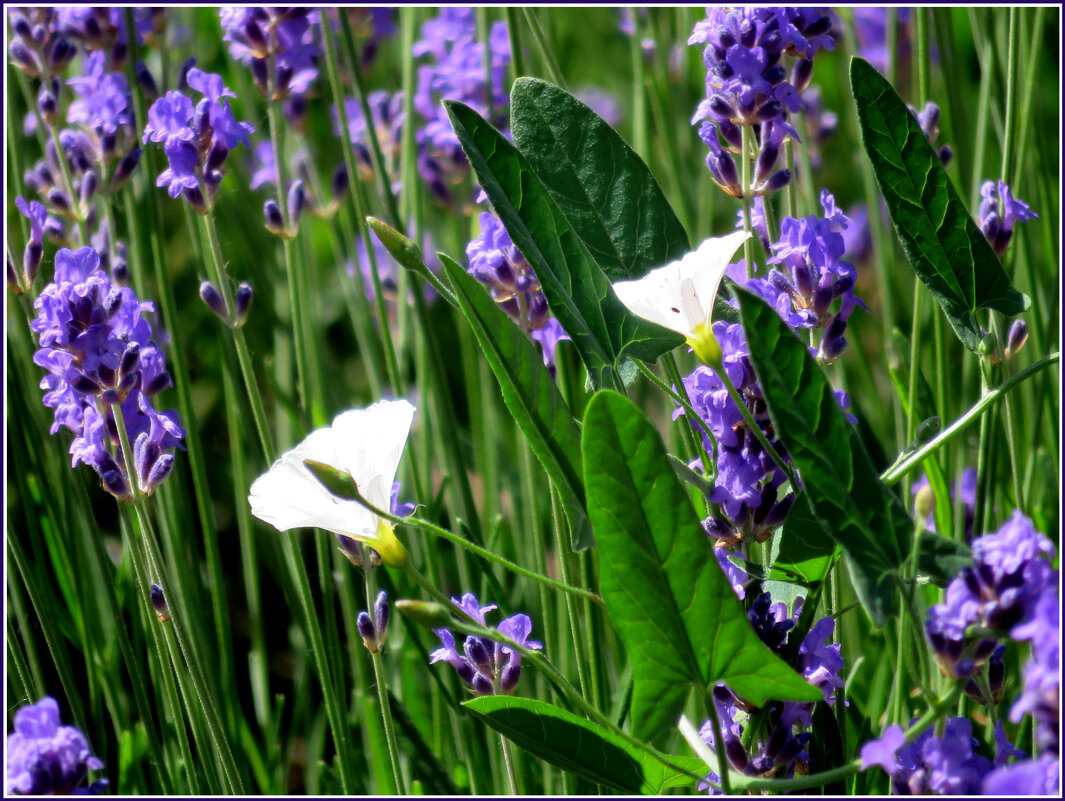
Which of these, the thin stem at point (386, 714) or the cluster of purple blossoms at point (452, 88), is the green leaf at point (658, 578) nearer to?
the thin stem at point (386, 714)

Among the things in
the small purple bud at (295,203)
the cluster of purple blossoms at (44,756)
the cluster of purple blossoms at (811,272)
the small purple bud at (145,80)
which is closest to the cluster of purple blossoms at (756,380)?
the cluster of purple blossoms at (811,272)

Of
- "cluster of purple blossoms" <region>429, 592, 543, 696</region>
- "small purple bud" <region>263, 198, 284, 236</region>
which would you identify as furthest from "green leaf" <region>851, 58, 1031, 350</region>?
"small purple bud" <region>263, 198, 284, 236</region>

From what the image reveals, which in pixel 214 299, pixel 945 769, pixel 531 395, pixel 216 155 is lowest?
pixel 945 769

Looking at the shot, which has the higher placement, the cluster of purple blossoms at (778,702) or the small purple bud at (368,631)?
the small purple bud at (368,631)

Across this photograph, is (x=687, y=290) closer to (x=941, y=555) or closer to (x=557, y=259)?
(x=557, y=259)

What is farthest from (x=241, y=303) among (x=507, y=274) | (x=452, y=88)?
(x=452, y=88)

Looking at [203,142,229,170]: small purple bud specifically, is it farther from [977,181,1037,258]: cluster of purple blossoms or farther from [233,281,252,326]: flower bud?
[977,181,1037,258]: cluster of purple blossoms
